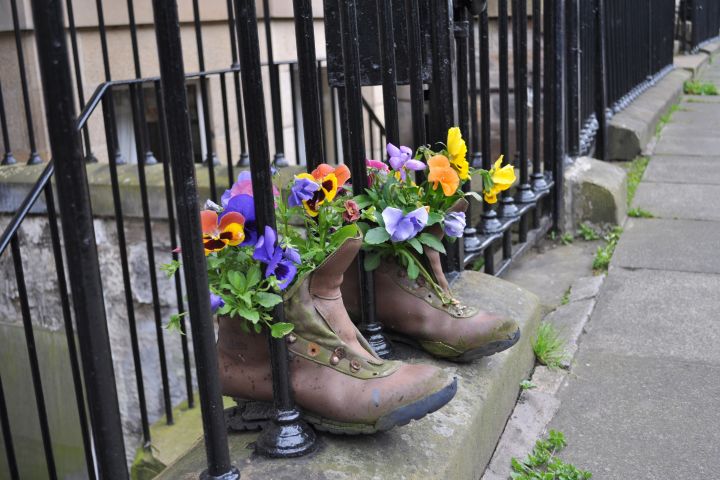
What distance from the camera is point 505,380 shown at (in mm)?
2258

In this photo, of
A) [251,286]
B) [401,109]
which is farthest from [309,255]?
[401,109]

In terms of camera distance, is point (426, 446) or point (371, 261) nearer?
point (426, 446)

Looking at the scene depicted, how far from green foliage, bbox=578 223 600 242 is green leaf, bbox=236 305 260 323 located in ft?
8.65

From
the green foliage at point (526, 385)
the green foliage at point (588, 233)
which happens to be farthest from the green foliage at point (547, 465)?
the green foliage at point (588, 233)

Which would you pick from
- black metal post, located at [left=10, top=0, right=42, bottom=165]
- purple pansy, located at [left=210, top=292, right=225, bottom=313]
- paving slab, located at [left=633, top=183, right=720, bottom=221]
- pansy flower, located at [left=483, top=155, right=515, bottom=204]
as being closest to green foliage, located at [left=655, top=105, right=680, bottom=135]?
paving slab, located at [left=633, top=183, right=720, bottom=221]

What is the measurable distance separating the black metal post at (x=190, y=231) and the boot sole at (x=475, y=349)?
74cm

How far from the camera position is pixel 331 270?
1701mm

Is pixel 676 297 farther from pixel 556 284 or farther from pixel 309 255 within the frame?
pixel 309 255

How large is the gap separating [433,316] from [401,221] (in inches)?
11.5

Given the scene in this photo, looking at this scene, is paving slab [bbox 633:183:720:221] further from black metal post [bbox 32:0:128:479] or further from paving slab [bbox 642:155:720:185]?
black metal post [bbox 32:0:128:479]

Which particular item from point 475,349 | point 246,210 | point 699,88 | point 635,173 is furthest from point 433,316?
point 699,88

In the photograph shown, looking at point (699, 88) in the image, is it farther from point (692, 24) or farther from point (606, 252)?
point (606, 252)

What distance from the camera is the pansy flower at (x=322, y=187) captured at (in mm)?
1764

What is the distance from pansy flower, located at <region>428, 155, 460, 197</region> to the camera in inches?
81.7
